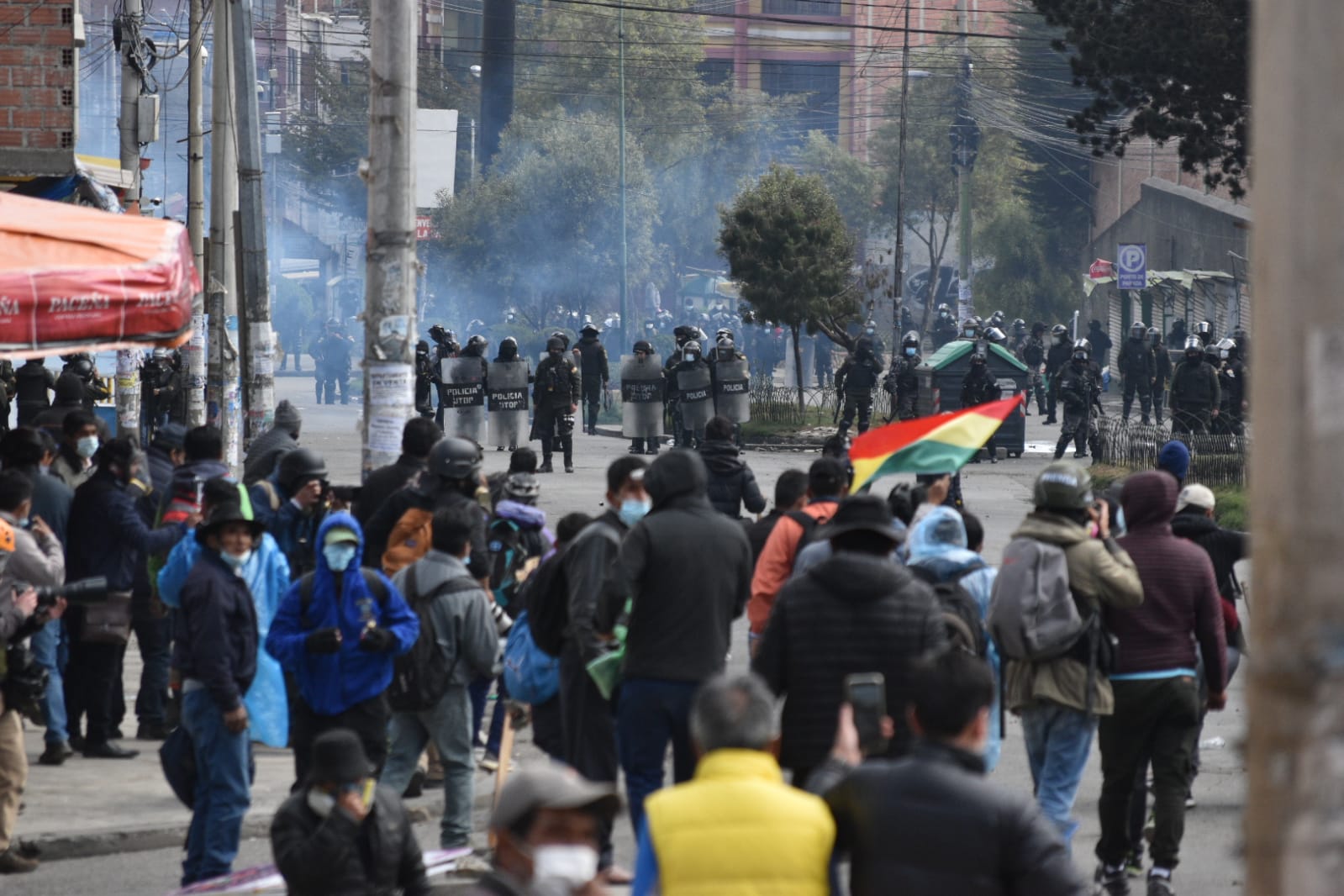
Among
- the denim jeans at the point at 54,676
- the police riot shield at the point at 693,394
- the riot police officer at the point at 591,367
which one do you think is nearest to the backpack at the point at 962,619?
the denim jeans at the point at 54,676

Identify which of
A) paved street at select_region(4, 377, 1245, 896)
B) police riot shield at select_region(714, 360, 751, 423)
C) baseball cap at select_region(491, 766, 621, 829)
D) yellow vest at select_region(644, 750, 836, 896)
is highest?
police riot shield at select_region(714, 360, 751, 423)

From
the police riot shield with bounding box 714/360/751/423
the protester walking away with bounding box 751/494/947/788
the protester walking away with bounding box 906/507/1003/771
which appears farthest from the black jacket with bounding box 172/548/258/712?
the police riot shield with bounding box 714/360/751/423

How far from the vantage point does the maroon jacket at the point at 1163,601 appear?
7.36 metres

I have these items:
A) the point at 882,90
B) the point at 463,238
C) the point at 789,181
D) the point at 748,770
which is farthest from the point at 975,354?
the point at 882,90

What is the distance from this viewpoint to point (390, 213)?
10047 millimetres

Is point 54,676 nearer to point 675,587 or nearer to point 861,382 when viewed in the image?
point 675,587

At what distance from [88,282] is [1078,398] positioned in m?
20.1

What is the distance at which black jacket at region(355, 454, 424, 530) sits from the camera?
10.0 meters

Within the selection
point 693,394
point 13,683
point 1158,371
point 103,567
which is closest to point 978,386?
point 693,394

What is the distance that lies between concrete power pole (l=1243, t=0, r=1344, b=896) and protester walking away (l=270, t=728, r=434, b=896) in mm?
2969

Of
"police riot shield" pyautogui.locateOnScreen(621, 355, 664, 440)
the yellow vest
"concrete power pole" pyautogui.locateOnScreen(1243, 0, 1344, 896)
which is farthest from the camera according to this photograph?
"police riot shield" pyautogui.locateOnScreen(621, 355, 664, 440)

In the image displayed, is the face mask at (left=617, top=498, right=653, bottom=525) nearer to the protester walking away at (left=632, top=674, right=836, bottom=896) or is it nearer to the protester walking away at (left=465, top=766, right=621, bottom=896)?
the protester walking away at (left=632, top=674, right=836, bottom=896)

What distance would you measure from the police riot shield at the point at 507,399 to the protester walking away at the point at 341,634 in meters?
19.6

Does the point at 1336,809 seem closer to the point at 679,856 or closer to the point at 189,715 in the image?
the point at 679,856
